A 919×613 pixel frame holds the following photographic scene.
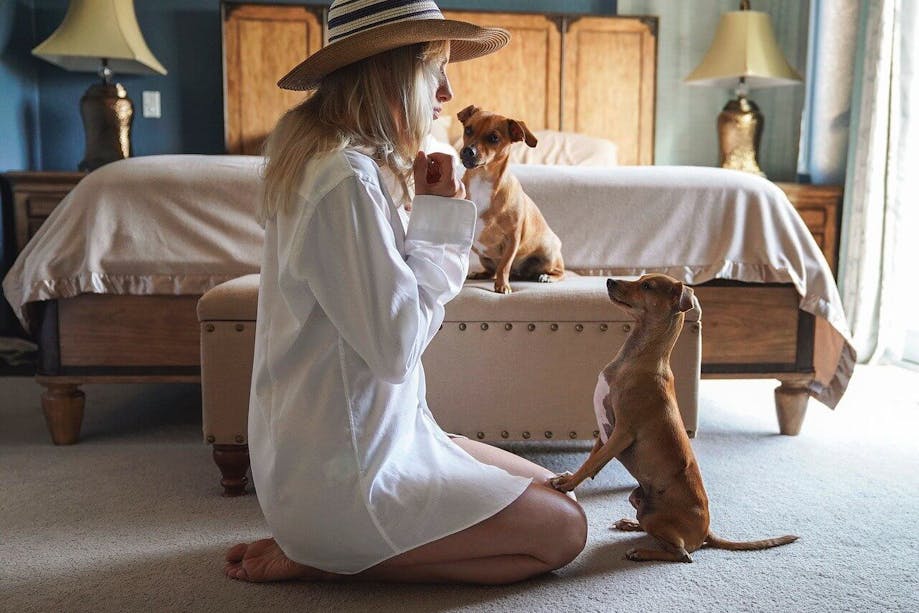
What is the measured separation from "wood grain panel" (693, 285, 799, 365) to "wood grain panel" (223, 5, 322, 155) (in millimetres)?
2774

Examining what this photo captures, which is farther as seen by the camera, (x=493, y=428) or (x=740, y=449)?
(x=740, y=449)

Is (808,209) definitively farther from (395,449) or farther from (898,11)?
(395,449)

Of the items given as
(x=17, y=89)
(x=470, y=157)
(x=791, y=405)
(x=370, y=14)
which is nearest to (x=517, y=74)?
(x=17, y=89)

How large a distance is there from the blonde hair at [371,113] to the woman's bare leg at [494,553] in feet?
2.00

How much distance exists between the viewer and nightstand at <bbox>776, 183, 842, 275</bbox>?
3.79m

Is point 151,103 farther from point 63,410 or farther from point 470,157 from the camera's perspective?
point 470,157

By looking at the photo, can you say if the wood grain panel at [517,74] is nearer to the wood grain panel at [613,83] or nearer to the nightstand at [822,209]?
the wood grain panel at [613,83]

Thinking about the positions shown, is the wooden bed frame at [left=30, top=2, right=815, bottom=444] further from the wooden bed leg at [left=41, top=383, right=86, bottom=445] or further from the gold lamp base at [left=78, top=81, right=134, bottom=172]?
the wooden bed leg at [left=41, top=383, right=86, bottom=445]

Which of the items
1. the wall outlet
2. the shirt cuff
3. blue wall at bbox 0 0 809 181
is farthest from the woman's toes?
the wall outlet

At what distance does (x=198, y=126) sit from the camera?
4.62m

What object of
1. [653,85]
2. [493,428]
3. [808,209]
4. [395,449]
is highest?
[653,85]

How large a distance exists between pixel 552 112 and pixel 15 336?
2.93m

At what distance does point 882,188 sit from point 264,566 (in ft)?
10.6

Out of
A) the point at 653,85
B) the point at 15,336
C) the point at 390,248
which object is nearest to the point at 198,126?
the point at 15,336
